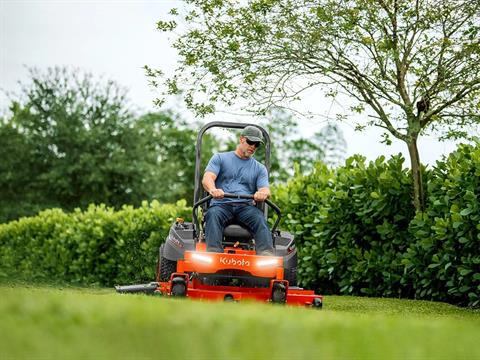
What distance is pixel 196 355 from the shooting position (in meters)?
3.52

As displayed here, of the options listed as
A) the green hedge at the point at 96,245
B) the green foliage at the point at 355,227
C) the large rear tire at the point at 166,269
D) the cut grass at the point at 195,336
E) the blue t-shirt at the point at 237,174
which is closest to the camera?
the cut grass at the point at 195,336

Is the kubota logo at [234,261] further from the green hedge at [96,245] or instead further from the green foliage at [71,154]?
the green foliage at [71,154]

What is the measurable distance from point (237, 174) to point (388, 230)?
3321 millimetres

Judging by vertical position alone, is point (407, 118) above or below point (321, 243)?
above

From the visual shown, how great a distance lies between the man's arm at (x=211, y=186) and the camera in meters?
8.98

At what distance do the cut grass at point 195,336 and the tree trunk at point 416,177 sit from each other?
20.4 ft

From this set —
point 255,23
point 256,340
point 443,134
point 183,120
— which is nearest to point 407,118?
point 443,134

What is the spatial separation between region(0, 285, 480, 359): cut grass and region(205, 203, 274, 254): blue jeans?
11.9 feet

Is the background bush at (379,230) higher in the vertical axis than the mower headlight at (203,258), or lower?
higher

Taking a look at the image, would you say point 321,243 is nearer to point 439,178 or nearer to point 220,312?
point 439,178

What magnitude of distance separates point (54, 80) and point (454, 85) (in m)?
29.5

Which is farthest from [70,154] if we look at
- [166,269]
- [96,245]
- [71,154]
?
[166,269]

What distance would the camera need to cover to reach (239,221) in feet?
30.7

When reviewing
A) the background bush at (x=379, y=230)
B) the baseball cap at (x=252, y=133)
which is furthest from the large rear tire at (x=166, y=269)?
the background bush at (x=379, y=230)
